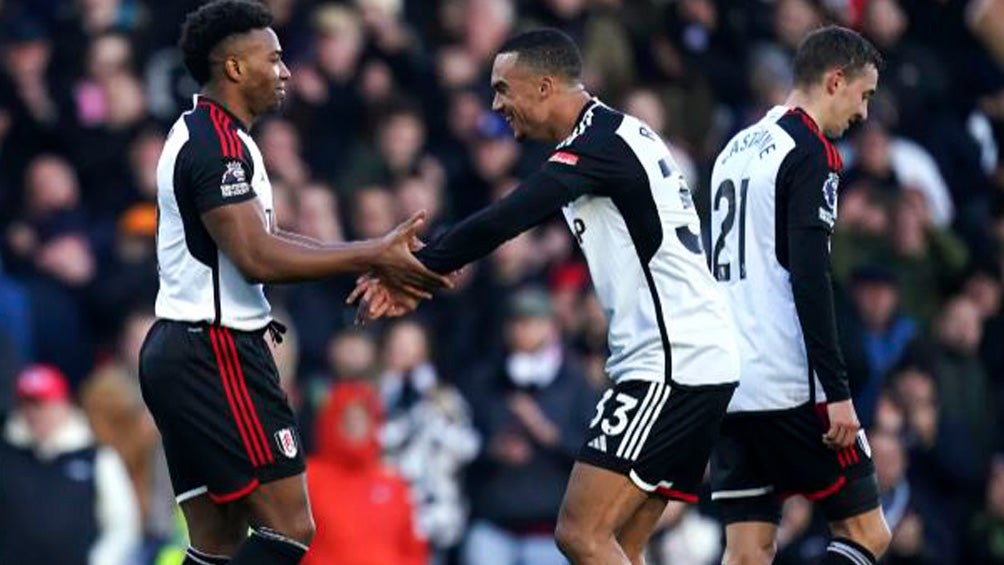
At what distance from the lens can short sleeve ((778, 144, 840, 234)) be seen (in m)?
10.7

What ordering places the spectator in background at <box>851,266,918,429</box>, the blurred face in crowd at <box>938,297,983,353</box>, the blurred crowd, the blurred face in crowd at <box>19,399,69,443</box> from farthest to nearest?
the blurred face in crowd at <box>938,297,983,353</box> → the spectator in background at <box>851,266,918,429</box> → the blurred crowd → the blurred face in crowd at <box>19,399,69,443</box>

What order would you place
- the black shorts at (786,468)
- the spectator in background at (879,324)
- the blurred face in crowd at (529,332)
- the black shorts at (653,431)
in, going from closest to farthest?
the black shorts at (653,431) → the black shorts at (786,468) → the blurred face in crowd at (529,332) → the spectator in background at (879,324)

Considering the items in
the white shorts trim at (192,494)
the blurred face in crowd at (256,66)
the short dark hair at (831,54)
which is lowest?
the white shorts trim at (192,494)

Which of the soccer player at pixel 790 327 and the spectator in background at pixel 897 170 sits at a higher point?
the soccer player at pixel 790 327

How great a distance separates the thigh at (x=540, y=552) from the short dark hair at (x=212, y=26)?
5.92m

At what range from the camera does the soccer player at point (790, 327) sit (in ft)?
35.3

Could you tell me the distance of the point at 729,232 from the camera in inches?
435

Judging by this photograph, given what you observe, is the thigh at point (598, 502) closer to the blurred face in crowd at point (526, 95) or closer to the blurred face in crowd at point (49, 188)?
the blurred face in crowd at point (526, 95)

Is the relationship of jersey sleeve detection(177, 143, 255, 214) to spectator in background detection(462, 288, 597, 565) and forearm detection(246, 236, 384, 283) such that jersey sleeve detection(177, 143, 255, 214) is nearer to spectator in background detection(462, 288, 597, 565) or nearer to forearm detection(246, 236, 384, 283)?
forearm detection(246, 236, 384, 283)

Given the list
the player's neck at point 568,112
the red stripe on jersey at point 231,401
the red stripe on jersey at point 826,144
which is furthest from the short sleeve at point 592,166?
the red stripe on jersey at point 231,401

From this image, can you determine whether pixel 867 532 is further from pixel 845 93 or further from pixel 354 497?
pixel 354 497

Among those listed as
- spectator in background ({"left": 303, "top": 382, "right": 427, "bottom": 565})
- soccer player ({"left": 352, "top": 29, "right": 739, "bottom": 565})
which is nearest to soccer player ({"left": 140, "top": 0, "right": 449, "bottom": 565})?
soccer player ({"left": 352, "top": 29, "right": 739, "bottom": 565})

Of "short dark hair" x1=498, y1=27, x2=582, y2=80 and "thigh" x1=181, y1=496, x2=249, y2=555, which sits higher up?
"short dark hair" x1=498, y1=27, x2=582, y2=80

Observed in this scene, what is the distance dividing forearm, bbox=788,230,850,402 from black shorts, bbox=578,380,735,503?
1.66ft
